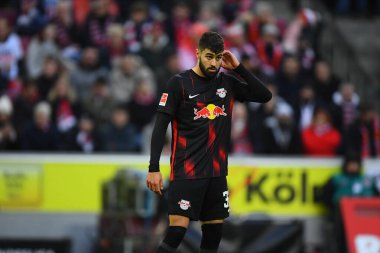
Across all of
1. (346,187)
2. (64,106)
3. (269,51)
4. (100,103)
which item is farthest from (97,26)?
(346,187)

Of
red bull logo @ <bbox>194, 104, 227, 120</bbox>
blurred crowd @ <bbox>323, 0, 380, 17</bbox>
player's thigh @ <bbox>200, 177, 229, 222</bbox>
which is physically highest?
blurred crowd @ <bbox>323, 0, 380, 17</bbox>

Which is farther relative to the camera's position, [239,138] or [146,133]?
[146,133]

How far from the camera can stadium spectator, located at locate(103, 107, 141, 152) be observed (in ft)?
47.8

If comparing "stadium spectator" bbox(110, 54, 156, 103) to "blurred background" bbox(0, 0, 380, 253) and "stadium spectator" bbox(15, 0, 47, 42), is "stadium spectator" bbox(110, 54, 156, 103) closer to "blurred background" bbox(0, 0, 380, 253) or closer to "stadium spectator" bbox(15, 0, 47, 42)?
"blurred background" bbox(0, 0, 380, 253)

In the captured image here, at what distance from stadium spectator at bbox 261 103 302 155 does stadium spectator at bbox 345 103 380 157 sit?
0.77 meters

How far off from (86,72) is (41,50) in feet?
3.65

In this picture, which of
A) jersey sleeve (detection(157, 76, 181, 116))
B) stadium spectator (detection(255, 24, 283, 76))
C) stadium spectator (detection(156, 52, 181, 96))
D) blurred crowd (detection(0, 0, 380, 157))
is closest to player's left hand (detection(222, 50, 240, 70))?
jersey sleeve (detection(157, 76, 181, 116))

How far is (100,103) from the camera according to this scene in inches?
613

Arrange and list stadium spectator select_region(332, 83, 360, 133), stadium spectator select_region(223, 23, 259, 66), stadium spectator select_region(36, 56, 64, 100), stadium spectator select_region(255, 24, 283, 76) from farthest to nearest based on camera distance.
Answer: stadium spectator select_region(255, 24, 283, 76), stadium spectator select_region(223, 23, 259, 66), stadium spectator select_region(36, 56, 64, 100), stadium spectator select_region(332, 83, 360, 133)

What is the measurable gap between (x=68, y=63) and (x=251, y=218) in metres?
4.68

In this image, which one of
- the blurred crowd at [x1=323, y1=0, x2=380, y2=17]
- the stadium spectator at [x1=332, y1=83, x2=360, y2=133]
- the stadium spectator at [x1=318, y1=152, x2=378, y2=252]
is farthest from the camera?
the blurred crowd at [x1=323, y1=0, x2=380, y2=17]

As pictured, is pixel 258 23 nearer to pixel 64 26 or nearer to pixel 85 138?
pixel 64 26

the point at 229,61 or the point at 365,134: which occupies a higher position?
the point at 229,61

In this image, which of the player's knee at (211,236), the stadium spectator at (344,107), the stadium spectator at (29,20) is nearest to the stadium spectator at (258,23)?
the stadium spectator at (344,107)
